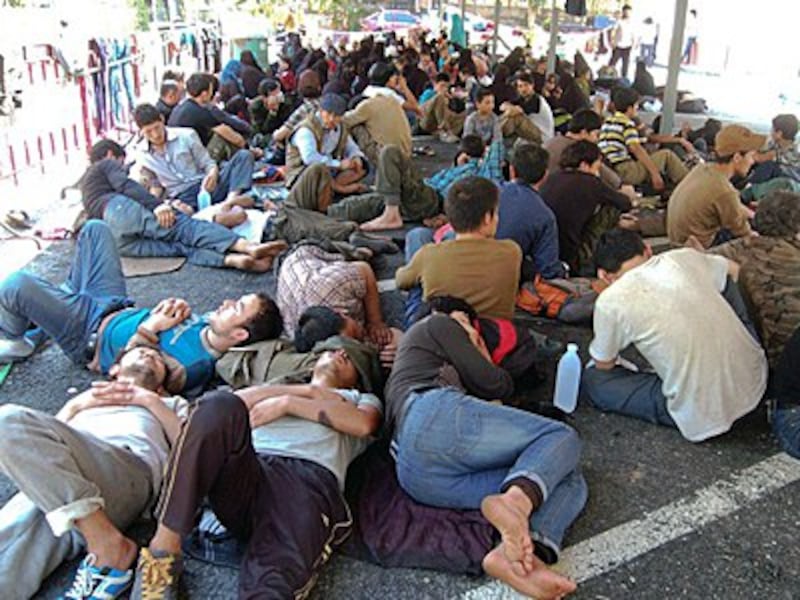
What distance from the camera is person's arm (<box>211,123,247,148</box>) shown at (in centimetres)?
702

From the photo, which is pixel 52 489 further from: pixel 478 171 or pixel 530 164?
pixel 478 171

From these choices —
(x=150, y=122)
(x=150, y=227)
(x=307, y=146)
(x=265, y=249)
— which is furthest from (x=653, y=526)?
(x=307, y=146)

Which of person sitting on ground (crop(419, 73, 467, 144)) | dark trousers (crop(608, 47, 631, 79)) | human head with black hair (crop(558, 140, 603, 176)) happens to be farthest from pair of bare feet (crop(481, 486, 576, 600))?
dark trousers (crop(608, 47, 631, 79))

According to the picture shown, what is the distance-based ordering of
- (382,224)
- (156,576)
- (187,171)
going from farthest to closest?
(187,171) < (382,224) < (156,576)

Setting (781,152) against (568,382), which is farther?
(781,152)

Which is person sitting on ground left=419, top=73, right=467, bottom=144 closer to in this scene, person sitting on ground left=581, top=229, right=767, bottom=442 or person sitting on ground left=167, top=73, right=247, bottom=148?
person sitting on ground left=167, top=73, right=247, bottom=148

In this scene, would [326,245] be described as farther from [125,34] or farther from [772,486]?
[125,34]

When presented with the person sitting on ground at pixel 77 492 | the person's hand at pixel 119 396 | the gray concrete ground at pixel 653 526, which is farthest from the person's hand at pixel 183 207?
the person sitting on ground at pixel 77 492

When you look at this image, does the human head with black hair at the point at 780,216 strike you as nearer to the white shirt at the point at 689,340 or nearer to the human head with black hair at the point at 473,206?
the white shirt at the point at 689,340

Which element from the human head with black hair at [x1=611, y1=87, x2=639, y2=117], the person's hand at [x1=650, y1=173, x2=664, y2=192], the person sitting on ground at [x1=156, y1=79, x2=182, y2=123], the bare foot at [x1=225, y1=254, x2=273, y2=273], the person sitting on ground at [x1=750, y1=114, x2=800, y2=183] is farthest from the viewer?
the person sitting on ground at [x1=156, y1=79, x2=182, y2=123]

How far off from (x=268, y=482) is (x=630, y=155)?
5651mm

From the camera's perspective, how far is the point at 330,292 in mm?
3852

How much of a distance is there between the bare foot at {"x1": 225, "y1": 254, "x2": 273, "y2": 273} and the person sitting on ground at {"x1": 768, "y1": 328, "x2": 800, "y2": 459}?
333 cm

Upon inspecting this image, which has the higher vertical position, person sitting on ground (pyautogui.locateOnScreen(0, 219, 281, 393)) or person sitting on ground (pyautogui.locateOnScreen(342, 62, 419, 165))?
person sitting on ground (pyautogui.locateOnScreen(342, 62, 419, 165))
